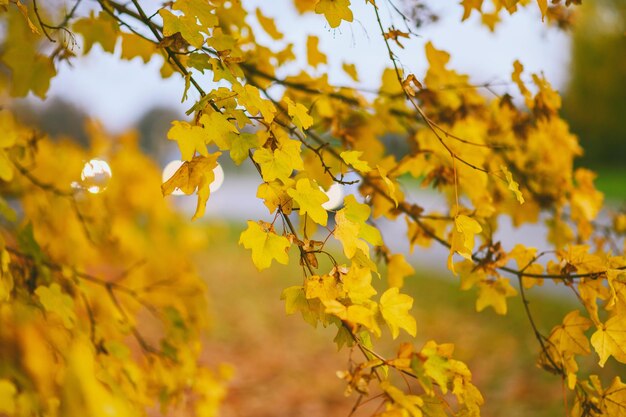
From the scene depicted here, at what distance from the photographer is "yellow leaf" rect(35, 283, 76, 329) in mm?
1374

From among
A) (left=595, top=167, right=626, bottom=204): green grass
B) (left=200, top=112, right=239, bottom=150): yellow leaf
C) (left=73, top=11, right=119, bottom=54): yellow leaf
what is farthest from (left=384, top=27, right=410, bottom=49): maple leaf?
(left=595, top=167, right=626, bottom=204): green grass

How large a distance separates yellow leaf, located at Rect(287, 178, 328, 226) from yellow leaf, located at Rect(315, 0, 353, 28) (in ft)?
1.27

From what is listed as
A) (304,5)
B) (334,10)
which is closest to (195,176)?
(334,10)

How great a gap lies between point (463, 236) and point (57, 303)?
107 centimetres

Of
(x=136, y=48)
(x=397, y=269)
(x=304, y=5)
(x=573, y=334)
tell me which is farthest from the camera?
(x=304, y=5)

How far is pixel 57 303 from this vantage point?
1.40 m

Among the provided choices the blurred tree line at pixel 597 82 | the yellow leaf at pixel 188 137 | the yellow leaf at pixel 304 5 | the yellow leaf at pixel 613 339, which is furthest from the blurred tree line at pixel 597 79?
the yellow leaf at pixel 188 137

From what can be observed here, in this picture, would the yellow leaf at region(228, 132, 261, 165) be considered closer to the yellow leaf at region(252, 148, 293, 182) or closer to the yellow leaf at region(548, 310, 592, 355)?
the yellow leaf at region(252, 148, 293, 182)

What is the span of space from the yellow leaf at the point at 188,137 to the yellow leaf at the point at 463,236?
1.88ft

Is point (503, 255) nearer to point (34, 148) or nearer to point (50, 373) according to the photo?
point (50, 373)

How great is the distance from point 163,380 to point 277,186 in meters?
1.18

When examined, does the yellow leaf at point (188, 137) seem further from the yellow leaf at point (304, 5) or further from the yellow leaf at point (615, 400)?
the yellow leaf at point (304, 5)

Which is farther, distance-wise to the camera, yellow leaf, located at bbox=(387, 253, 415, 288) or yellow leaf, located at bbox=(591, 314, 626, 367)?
yellow leaf, located at bbox=(387, 253, 415, 288)

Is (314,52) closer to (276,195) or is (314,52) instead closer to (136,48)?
(136,48)
